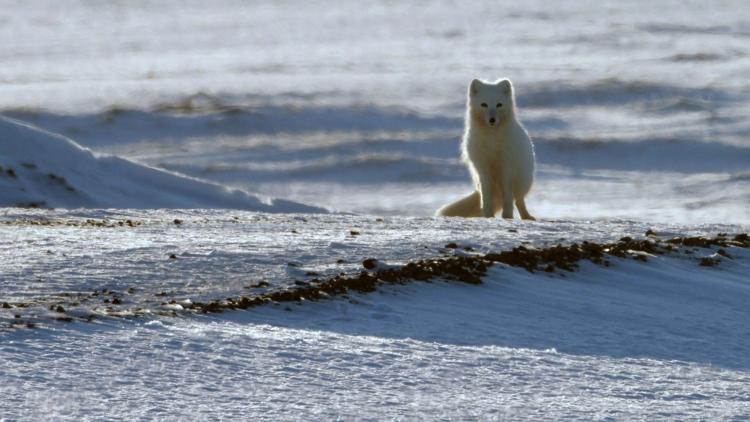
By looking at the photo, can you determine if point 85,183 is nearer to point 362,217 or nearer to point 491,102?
point 362,217

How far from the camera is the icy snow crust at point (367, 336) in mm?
3789

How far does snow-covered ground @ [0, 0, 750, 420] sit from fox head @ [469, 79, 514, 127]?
5.47 feet

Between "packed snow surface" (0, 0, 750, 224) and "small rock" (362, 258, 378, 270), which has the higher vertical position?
"packed snow surface" (0, 0, 750, 224)

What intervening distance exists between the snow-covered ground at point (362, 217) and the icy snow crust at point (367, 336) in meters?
0.01

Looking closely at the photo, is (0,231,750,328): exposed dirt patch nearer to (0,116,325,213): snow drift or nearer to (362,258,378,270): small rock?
(362,258,378,270): small rock

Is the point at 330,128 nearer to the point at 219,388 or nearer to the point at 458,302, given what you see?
the point at 458,302

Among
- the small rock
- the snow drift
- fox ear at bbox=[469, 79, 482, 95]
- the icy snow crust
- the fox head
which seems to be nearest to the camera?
the icy snow crust

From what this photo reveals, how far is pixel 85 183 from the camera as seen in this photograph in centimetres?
1077

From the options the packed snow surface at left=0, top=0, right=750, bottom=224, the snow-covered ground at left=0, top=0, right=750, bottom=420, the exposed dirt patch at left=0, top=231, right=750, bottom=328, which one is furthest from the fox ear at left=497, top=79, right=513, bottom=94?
the packed snow surface at left=0, top=0, right=750, bottom=224

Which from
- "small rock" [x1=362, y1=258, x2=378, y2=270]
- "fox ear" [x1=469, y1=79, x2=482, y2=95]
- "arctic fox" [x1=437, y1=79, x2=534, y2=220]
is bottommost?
"small rock" [x1=362, y1=258, x2=378, y2=270]

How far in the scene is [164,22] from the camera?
32.2 metres

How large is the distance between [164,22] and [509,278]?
90.6 feet

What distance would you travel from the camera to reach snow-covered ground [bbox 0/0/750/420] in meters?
4.00

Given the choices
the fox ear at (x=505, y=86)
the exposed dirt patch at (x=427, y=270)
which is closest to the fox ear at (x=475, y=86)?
the fox ear at (x=505, y=86)
